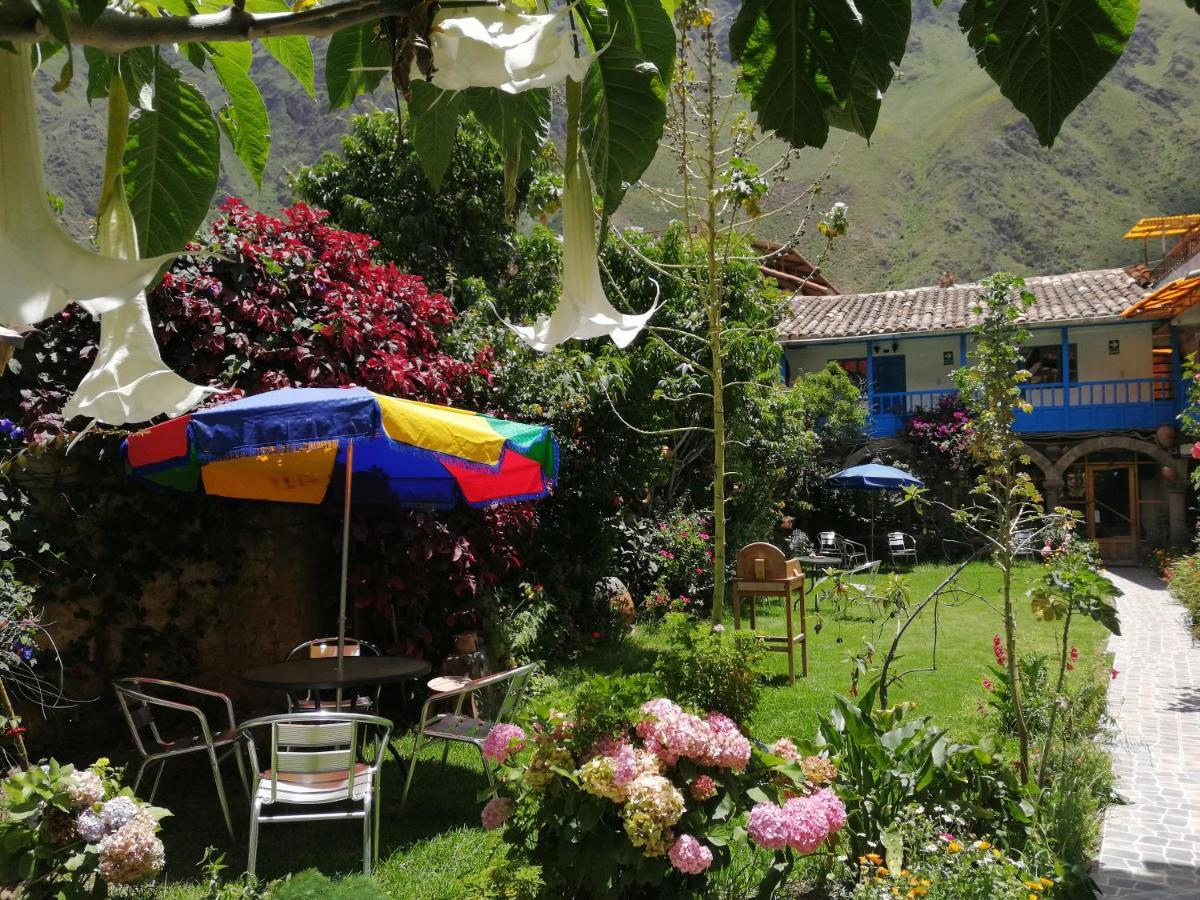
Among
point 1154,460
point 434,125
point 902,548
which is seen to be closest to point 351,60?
point 434,125

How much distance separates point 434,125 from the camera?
640mm

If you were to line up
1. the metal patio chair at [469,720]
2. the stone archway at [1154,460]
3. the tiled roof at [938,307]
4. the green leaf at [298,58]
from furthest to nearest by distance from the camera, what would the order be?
the tiled roof at [938,307], the stone archway at [1154,460], the metal patio chair at [469,720], the green leaf at [298,58]

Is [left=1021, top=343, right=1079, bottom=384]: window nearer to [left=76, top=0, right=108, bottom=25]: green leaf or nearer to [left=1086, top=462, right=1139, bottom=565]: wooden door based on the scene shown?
[left=1086, top=462, right=1139, bottom=565]: wooden door

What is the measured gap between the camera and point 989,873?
3131 mm

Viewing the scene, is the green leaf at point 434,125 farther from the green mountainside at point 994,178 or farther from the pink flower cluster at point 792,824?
the green mountainside at point 994,178

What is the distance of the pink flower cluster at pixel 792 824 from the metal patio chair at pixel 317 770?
1.63 m

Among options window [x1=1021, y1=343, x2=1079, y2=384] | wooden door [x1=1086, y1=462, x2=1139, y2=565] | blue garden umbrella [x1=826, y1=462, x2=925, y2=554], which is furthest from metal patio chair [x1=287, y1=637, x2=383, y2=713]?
window [x1=1021, y1=343, x2=1079, y2=384]

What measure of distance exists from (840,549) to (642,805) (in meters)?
14.7

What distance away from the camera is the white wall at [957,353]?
63.9 ft

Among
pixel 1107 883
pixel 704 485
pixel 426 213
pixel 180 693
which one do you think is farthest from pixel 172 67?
pixel 704 485

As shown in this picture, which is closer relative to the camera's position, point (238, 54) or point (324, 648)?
point (238, 54)

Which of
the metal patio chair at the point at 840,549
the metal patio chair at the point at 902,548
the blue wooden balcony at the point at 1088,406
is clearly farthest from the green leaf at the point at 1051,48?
the blue wooden balcony at the point at 1088,406

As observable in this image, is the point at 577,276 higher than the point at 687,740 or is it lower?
higher

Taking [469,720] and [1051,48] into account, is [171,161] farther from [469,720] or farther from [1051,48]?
[469,720]
